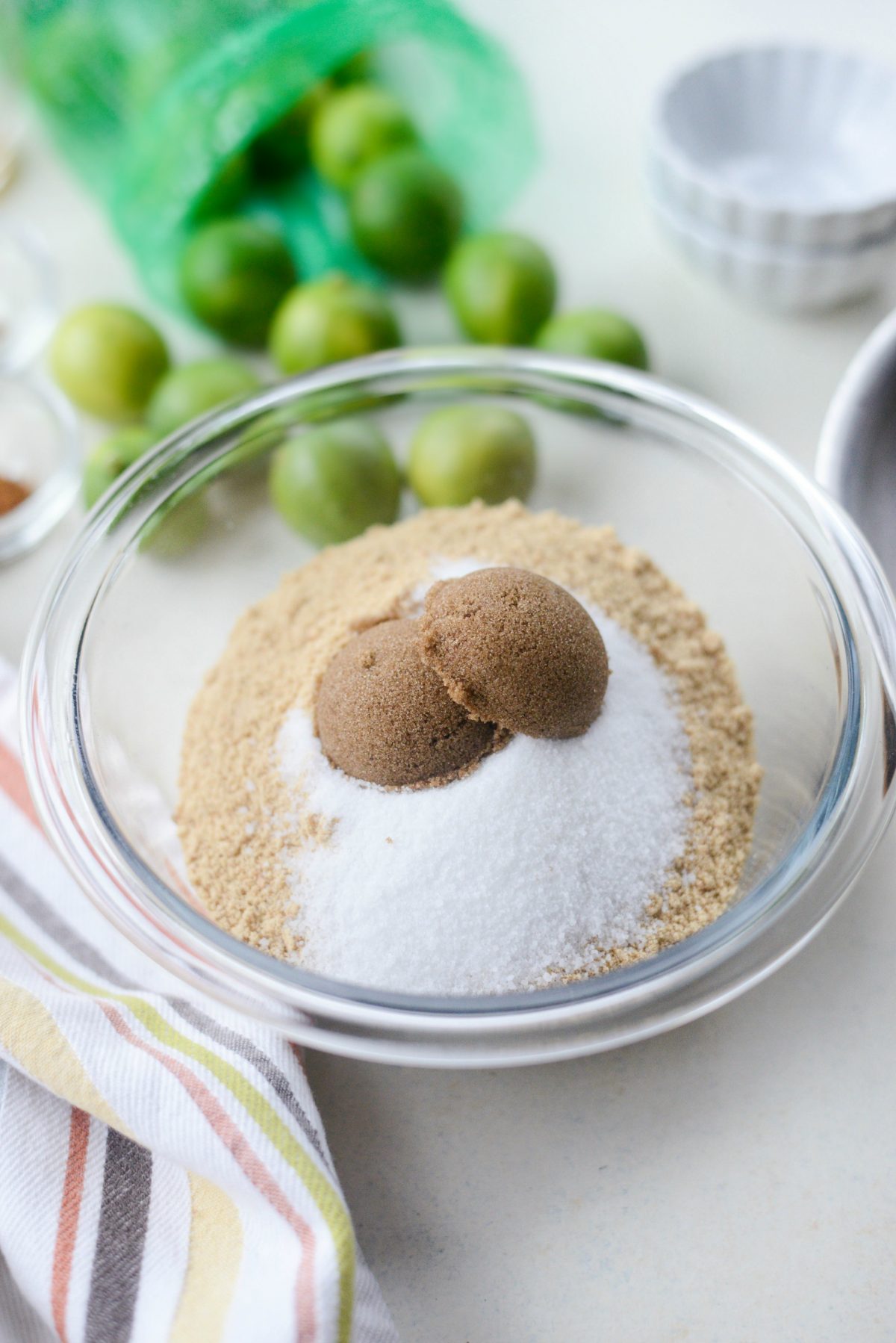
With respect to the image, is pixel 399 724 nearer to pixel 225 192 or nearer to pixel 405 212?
pixel 405 212

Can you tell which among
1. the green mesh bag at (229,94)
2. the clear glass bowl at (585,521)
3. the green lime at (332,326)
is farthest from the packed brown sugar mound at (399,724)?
the green mesh bag at (229,94)

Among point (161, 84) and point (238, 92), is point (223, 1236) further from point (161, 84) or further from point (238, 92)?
point (161, 84)

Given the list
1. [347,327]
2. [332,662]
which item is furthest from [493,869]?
[347,327]

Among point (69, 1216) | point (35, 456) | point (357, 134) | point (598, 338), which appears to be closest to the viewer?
point (69, 1216)

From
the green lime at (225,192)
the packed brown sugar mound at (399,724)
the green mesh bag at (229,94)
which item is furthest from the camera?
the green lime at (225,192)

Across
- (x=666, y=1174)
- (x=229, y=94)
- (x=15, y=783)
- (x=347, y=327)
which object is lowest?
(x=666, y=1174)

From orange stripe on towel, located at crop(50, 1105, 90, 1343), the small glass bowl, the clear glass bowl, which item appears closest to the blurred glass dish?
the small glass bowl

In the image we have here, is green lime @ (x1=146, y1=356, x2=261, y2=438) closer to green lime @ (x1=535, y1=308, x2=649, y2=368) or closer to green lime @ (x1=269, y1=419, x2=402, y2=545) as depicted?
green lime @ (x1=269, y1=419, x2=402, y2=545)

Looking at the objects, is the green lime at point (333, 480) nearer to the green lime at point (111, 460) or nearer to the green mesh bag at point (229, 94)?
the green lime at point (111, 460)
